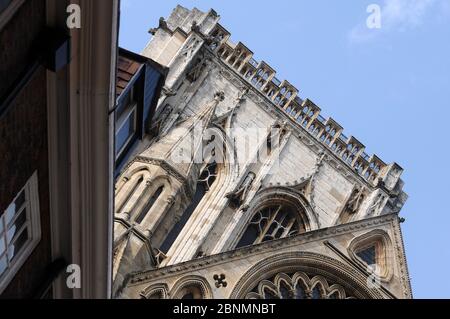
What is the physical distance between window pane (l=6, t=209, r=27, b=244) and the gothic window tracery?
8804 mm

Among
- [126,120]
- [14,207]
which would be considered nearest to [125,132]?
[126,120]

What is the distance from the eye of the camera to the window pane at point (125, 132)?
14.0 meters

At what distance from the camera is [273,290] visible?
18.8 metres

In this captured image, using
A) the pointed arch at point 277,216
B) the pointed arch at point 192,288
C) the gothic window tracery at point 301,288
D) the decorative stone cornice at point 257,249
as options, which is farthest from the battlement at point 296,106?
the pointed arch at point 192,288

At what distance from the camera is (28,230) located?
10.6 m

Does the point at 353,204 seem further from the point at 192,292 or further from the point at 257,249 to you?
the point at 192,292

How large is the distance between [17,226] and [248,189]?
16.2 meters

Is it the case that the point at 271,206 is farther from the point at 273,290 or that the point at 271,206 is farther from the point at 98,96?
the point at 98,96

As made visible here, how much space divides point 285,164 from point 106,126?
16835 mm

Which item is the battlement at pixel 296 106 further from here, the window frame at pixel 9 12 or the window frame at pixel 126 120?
the window frame at pixel 9 12

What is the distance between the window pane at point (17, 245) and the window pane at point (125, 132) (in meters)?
3.43
